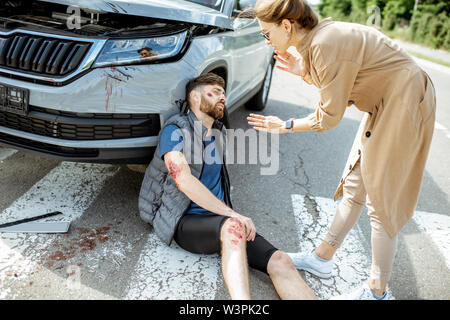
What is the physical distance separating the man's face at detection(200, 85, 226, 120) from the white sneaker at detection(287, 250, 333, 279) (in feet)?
3.68

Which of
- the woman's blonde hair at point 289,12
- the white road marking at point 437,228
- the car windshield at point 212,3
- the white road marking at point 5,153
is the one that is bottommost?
the white road marking at point 5,153

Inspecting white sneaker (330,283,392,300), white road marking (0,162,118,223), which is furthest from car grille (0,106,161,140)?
white sneaker (330,283,392,300)

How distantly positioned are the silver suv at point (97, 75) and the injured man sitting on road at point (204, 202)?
0.62 ft

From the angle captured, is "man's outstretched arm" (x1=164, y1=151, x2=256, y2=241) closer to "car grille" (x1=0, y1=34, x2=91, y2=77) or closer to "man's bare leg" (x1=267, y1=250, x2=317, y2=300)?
"man's bare leg" (x1=267, y1=250, x2=317, y2=300)

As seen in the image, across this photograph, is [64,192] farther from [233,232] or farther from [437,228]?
[437,228]

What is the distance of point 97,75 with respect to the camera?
265 cm

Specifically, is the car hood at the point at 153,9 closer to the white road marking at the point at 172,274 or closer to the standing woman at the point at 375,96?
the standing woman at the point at 375,96

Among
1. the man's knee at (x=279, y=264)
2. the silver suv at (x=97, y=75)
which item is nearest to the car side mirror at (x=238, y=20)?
the silver suv at (x=97, y=75)

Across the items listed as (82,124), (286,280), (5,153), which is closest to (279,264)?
(286,280)

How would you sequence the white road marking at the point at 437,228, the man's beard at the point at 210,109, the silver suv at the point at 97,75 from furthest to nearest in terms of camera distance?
the white road marking at the point at 437,228 → the man's beard at the point at 210,109 → the silver suv at the point at 97,75

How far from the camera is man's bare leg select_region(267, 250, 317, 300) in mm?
2363

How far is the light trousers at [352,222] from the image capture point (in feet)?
7.71

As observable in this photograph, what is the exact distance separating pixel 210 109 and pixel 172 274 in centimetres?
112
